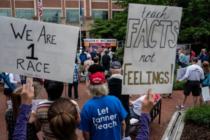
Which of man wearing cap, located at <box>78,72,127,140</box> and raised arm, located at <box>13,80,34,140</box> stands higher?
raised arm, located at <box>13,80,34,140</box>

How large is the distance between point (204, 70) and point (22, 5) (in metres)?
32.0

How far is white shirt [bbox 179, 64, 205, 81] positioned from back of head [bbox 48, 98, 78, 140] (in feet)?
16.4

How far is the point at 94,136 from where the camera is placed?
7.63 feet

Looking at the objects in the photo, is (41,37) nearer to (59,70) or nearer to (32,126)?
(59,70)

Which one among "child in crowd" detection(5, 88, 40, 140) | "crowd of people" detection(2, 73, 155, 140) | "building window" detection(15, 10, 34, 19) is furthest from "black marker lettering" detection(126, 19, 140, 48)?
"building window" detection(15, 10, 34, 19)

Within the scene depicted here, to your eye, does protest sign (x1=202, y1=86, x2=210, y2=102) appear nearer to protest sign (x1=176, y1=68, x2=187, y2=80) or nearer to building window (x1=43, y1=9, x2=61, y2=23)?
protest sign (x1=176, y1=68, x2=187, y2=80)

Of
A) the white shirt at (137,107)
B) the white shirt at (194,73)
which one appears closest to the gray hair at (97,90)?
the white shirt at (137,107)

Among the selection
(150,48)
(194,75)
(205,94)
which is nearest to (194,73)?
(194,75)

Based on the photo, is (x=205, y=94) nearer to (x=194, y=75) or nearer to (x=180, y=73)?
(x=194, y=75)

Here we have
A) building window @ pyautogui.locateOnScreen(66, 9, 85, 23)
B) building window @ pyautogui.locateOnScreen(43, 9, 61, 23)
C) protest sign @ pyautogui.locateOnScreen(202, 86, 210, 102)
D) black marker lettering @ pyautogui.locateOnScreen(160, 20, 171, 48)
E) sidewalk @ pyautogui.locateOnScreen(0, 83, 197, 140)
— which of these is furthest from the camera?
building window @ pyautogui.locateOnScreen(66, 9, 85, 23)

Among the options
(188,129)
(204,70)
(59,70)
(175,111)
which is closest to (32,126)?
(59,70)

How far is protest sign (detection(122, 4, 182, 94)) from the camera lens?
6.55 ft

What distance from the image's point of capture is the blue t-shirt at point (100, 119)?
2.29 meters

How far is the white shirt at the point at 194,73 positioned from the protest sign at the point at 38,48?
4.63m
